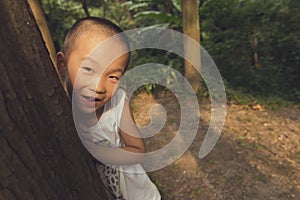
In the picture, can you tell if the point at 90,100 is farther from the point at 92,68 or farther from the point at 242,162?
the point at 242,162

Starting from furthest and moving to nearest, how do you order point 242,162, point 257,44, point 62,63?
point 257,44 < point 242,162 < point 62,63

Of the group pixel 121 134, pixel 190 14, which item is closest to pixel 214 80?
pixel 190 14

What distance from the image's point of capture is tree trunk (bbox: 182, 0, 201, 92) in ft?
14.3

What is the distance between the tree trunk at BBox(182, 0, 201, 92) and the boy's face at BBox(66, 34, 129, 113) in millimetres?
3588

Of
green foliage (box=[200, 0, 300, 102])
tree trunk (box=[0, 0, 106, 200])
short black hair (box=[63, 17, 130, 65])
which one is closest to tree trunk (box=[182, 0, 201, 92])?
green foliage (box=[200, 0, 300, 102])

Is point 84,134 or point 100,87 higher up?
point 100,87

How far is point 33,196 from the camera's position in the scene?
2.27 feet

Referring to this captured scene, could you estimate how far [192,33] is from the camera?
15.1 ft

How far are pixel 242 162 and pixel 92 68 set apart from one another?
8.57ft

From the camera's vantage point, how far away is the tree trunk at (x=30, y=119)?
1.97 feet

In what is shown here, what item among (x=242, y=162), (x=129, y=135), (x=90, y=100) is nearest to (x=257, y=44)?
(x=242, y=162)

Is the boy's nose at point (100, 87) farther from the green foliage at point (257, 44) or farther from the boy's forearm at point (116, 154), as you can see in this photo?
the green foliage at point (257, 44)

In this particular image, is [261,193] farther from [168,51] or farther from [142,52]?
[142,52]

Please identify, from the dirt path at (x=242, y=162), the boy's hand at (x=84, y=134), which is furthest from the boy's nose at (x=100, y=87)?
Result: the dirt path at (x=242, y=162)
